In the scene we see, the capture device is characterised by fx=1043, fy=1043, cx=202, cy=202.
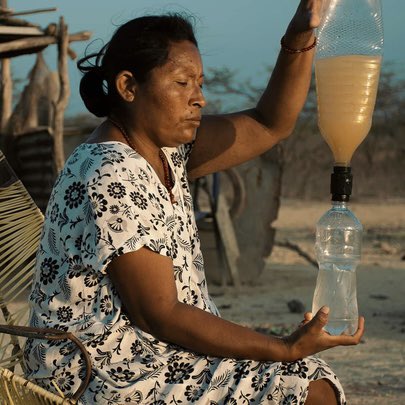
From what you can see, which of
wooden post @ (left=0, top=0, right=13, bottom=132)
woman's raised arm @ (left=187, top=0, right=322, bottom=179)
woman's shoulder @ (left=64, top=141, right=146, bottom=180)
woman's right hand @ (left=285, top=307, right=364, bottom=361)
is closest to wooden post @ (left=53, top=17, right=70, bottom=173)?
wooden post @ (left=0, top=0, right=13, bottom=132)

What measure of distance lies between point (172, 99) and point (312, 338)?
0.72m

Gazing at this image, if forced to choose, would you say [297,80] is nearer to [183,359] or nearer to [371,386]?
[183,359]

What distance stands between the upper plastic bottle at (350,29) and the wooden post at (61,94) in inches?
240

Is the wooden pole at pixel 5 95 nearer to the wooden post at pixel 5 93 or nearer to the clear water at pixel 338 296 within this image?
the wooden post at pixel 5 93

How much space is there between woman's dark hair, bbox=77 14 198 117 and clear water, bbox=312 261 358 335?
733mm

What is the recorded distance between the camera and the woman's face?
2732 mm

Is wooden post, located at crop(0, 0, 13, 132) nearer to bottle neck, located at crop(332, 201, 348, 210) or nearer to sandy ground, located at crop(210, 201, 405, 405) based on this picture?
sandy ground, located at crop(210, 201, 405, 405)

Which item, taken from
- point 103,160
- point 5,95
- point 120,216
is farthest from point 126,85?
point 5,95

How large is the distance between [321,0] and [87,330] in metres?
1.09

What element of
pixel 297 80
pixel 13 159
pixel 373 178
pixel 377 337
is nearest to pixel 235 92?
pixel 373 178

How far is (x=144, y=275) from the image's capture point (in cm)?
251

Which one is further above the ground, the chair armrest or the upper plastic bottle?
the upper plastic bottle

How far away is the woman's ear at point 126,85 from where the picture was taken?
2.73 metres

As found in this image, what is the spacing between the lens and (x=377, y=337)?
6.91 metres
